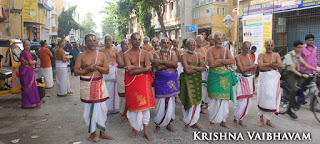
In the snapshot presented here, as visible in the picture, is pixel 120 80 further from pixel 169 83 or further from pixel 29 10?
pixel 29 10

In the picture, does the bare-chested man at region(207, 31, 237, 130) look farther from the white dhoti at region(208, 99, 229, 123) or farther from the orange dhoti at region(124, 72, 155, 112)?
the orange dhoti at region(124, 72, 155, 112)

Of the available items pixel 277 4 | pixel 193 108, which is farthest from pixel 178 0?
pixel 193 108

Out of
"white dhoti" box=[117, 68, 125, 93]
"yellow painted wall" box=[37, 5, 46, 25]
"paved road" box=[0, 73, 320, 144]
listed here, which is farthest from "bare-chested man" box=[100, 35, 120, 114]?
"yellow painted wall" box=[37, 5, 46, 25]

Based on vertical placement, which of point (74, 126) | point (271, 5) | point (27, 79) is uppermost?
point (271, 5)

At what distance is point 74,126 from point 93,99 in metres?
1.41

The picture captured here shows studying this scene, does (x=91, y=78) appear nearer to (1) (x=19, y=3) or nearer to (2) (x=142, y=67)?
(2) (x=142, y=67)

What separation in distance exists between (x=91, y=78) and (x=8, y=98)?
19.1 feet

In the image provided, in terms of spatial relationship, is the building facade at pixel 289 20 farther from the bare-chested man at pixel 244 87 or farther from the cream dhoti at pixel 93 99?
the cream dhoti at pixel 93 99

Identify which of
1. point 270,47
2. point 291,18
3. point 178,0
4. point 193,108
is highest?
point 178,0

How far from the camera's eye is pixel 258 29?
39.7 ft

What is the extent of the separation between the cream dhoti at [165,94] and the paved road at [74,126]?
0.34 metres

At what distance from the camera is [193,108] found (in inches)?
203

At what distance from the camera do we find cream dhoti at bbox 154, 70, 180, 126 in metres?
4.89

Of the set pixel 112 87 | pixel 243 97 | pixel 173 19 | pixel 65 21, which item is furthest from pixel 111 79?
pixel 65 21
